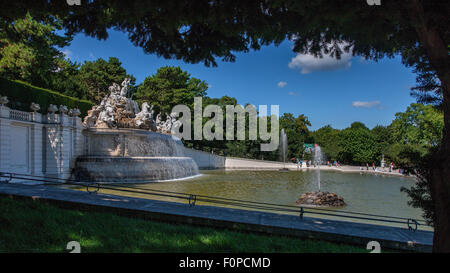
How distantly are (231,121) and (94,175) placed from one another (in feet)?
102

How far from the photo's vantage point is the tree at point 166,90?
43.2 metres

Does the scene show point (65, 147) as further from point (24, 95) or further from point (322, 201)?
point (322, 201)

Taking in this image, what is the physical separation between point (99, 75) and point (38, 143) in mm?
32704

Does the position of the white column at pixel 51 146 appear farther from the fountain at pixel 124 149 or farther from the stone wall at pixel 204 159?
the stone wall at pixel 204 159

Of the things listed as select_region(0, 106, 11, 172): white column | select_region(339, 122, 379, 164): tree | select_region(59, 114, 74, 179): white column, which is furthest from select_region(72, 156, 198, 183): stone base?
select_region(339, 122, 379, 164): tree

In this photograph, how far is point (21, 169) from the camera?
1573 centimetres

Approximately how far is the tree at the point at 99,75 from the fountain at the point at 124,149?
24.3m

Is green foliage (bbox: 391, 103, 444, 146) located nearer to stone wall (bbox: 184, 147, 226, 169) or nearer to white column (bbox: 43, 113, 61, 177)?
stone wall (bbox: 184, 147, 226, 169)

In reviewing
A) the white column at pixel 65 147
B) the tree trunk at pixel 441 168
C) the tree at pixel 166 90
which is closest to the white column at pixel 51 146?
the white column at pixel 65 147

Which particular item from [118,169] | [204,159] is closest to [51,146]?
[118,169]

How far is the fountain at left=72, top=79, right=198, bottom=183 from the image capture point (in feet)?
61.3

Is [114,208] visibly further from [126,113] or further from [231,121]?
[231,121]

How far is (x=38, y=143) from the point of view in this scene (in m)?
16.8
